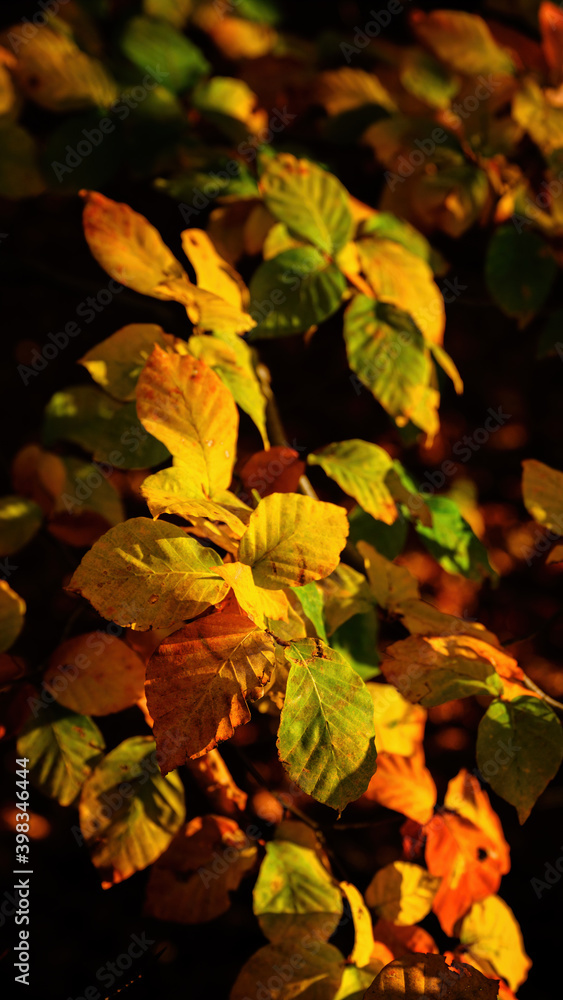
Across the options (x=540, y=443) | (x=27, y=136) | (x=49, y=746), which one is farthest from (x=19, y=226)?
(x=540, y=443)

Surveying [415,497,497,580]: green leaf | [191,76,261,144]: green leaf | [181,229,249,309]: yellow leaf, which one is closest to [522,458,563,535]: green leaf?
[415,497,497,580]: green leaf

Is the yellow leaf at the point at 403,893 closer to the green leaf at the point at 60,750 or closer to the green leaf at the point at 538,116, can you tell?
the green leaf at the point at 60,750

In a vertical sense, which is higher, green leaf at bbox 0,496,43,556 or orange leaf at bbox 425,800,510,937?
orange leaf at bbox 425,800,510,937

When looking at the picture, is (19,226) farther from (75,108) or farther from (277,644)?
(277,644)

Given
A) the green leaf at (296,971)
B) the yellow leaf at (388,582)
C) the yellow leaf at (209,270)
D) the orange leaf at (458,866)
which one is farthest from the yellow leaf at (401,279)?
the green leaf at (296,971)

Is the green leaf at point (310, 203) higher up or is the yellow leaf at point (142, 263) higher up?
the green leaf at point (310, 203)

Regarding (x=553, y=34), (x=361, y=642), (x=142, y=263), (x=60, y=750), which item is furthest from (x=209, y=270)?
(x=553, y=34)

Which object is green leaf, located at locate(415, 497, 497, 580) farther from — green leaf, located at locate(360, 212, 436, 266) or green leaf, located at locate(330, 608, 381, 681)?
green leaf, located at locate(360, 212, 436, 266)

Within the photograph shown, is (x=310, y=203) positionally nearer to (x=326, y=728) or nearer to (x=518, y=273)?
(x=518, y=273)
